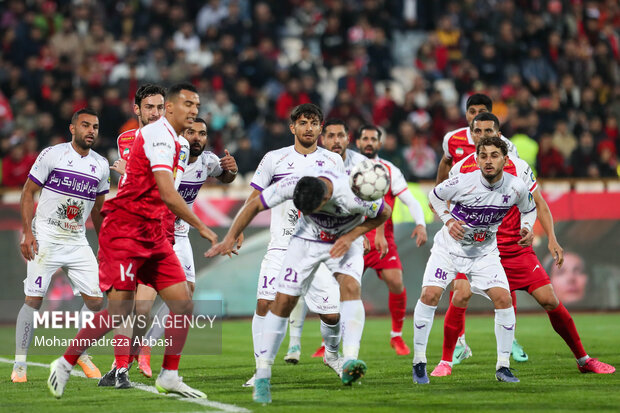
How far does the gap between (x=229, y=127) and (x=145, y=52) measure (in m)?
3.09

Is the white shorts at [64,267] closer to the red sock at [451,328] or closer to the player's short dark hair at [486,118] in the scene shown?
the red sock at [451,328]

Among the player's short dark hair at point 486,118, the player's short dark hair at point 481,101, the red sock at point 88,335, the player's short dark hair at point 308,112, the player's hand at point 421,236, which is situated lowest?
the red sock at point 88,335

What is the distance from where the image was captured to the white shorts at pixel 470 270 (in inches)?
372

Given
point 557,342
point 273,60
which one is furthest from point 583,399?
point 273,60

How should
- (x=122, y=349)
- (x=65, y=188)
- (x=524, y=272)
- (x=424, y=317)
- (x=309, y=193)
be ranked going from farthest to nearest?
1. (x=65, y=188)
2. (x=524, y=272)
3. (x=424, y=317)
4. (x=122, y=349)
5. (x=309, y=193)

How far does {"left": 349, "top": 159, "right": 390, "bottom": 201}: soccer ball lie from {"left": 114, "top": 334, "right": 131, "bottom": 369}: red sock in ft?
8.62

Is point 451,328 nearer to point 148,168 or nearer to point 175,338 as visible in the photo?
point 175,338

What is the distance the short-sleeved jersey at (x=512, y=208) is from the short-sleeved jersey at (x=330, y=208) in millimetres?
2067

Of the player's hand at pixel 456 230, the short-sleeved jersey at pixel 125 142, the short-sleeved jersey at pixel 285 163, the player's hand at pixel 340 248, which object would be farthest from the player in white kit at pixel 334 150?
the player's hand at pixel 340 248

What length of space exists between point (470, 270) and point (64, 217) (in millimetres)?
4375

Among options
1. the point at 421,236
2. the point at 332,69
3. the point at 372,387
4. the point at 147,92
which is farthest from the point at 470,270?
the point at 332,69

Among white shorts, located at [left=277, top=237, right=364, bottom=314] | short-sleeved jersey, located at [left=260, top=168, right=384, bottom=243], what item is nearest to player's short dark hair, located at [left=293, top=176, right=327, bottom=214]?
short-sleeved jersey, located at [left=260, top=168, right=384, bottom=243]

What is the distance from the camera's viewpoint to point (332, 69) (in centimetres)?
2234

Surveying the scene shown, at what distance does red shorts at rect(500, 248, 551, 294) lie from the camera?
989 cm
